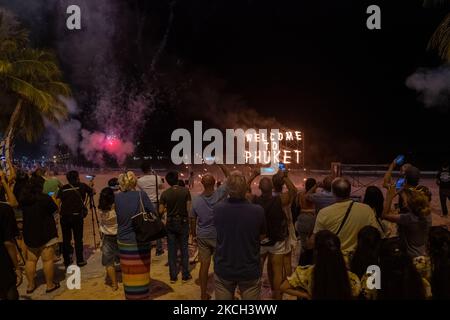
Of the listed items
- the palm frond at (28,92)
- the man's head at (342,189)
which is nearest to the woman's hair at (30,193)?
the man's head at (342,189)

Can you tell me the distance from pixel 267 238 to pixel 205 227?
3.45 ft

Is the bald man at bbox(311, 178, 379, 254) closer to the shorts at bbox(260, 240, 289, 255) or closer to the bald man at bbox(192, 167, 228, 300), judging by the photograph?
the shorts at bbox(260, 240, 289, 255)

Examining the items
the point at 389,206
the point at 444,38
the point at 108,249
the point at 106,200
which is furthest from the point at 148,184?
the point at 444,38

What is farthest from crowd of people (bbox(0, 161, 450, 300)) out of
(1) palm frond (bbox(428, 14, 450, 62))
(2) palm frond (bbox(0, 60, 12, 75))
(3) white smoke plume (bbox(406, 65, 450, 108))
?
(3) white smoke plume (bbox(406, 65, 450, 108))

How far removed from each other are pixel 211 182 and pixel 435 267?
3.40 metres

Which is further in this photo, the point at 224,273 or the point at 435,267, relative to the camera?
the point at 224,273

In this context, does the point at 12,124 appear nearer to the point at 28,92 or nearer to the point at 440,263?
the point at 28,92

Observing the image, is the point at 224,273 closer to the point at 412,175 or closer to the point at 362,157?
the point at 412,175

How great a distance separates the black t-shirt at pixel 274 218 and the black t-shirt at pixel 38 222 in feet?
12.1

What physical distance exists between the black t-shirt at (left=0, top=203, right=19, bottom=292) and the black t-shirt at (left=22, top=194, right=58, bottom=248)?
1348mm

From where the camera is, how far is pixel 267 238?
5.26m

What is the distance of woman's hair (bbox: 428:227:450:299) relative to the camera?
338 cm

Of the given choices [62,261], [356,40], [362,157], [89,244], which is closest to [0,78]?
[89,244]

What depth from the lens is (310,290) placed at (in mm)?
Answer: 3369
